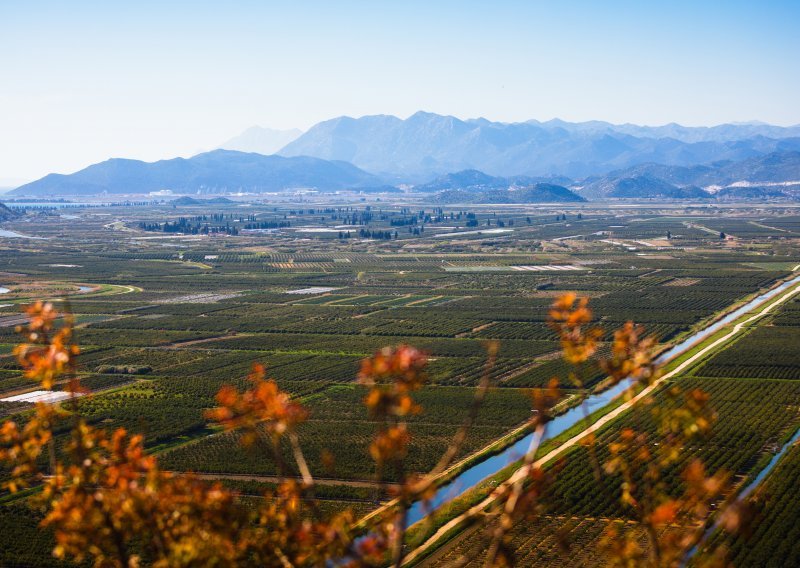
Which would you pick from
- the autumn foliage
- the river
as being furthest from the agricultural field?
the river

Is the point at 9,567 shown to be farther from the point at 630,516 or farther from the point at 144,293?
the point at 144,293

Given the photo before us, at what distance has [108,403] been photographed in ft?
141

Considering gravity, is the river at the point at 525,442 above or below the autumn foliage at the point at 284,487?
below

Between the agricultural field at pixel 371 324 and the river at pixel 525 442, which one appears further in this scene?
the agricultural field at pixel 371 324

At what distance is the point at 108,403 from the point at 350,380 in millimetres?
12227

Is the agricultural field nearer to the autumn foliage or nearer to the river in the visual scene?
the autumn foliage

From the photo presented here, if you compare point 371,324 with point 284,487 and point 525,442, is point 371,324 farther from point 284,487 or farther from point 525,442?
point 284,487

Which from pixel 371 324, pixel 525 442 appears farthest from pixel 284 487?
pixel 371 324

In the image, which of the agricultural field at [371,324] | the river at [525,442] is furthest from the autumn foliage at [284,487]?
the river at [525,442]

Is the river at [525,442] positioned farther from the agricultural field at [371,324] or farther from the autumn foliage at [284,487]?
the autumn foliage at [284,487]

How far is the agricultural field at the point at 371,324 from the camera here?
35.4 meters

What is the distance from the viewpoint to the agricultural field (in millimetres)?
35375

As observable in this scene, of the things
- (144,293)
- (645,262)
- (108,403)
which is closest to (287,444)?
(108,403)

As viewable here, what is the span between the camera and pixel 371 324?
210 feet
